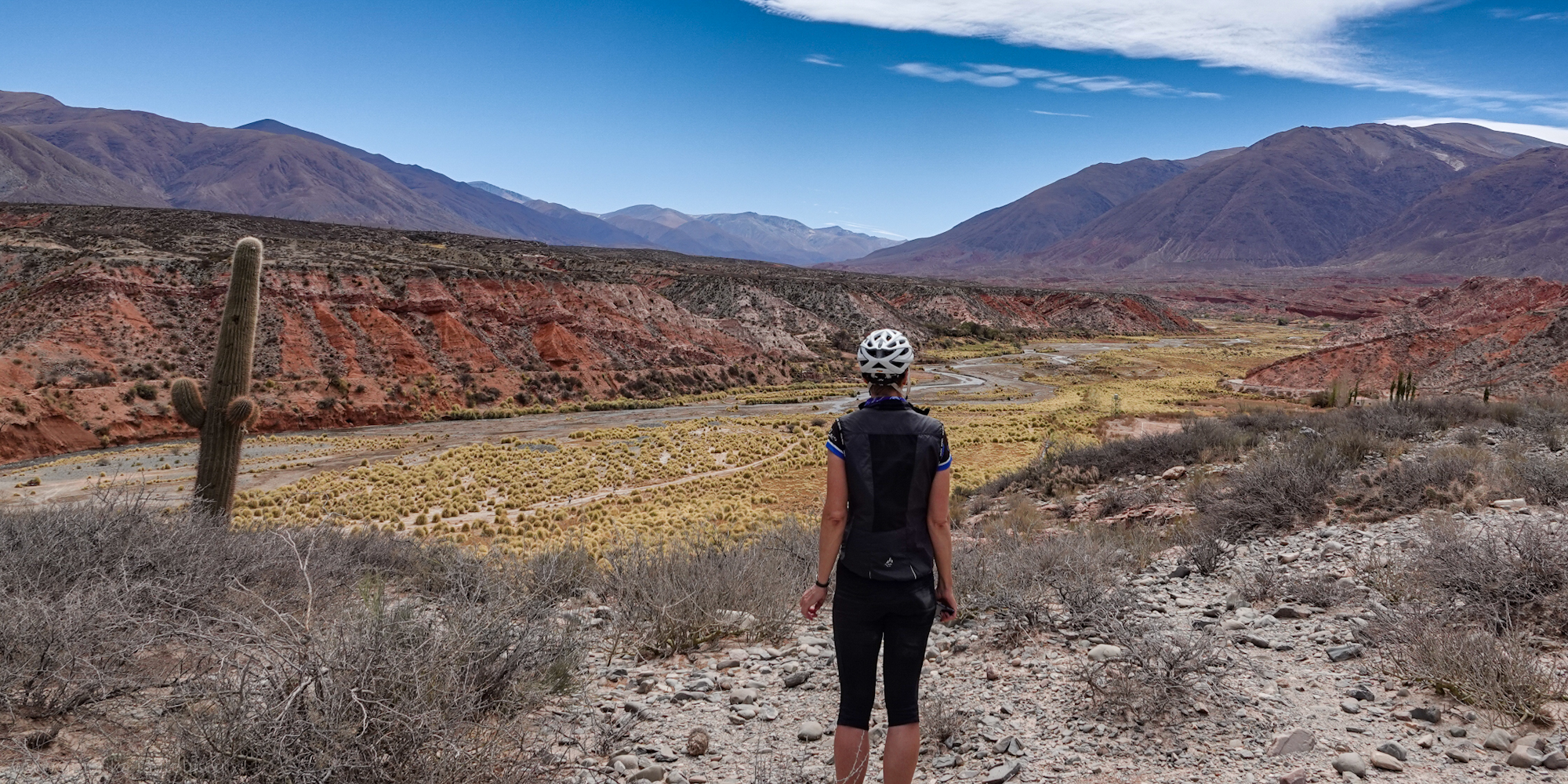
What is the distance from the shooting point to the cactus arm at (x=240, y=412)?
10.5 m

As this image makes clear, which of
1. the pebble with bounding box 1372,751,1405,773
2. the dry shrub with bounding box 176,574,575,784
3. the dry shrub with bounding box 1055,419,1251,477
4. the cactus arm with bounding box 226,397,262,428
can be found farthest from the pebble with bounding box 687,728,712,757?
the dry shrub with bounding box 1055,419,1251,477

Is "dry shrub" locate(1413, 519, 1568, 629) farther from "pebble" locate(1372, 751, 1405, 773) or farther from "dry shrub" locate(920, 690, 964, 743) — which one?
Answer: "dry shrub" locate(920, 690, 964, 743)

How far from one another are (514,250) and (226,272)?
41.4 m

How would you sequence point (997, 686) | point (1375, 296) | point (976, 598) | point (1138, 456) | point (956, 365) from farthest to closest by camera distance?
point (1375, 296) < point (956, 365) < point (1138, 456) < point (976, 598) < point (997, 686)

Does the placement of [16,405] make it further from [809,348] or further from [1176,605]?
[809,348]

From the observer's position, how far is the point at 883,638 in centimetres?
364

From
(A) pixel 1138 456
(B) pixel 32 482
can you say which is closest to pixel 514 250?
(B) pixel 32 482

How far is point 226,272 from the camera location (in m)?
39.1

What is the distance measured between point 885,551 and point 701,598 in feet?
10.8

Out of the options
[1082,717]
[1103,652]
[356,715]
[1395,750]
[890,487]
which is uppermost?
[890,487]

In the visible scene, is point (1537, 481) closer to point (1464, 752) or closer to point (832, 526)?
point (1464, 752)

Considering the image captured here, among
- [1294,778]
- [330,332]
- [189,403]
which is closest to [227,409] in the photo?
[189,403]

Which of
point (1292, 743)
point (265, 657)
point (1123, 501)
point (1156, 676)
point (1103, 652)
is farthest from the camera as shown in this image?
point (1123, 501)

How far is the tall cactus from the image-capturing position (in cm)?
1018
